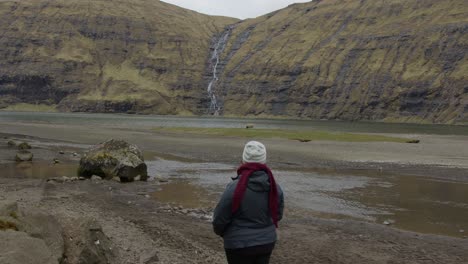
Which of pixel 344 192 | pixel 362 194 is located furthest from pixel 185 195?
pixel 362 194

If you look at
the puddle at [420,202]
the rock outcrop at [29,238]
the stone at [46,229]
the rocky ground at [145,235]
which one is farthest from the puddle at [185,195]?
the rock outcrop at [29,238]

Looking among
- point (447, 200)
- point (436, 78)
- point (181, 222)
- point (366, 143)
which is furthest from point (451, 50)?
point (181, 222)

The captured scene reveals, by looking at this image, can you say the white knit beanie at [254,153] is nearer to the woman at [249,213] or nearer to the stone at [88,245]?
the woman at [249,213]

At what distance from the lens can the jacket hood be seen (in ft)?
21.5

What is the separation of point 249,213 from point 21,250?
3.33 m

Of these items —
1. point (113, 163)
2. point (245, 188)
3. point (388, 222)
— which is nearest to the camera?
point (245, 188)

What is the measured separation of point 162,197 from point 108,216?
5.55m

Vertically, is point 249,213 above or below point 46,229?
above

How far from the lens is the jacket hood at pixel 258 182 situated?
656 cm

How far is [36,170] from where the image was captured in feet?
96.3

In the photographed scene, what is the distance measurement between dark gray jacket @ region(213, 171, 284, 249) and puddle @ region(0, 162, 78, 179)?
22.1m

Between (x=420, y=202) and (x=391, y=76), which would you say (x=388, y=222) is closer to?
(x=420, y=202)

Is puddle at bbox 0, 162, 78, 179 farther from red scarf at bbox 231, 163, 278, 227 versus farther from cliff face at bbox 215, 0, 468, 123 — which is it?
cliff face at bbox 215, 0, 468, 123

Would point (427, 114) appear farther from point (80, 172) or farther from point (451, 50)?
point (80, 172)
